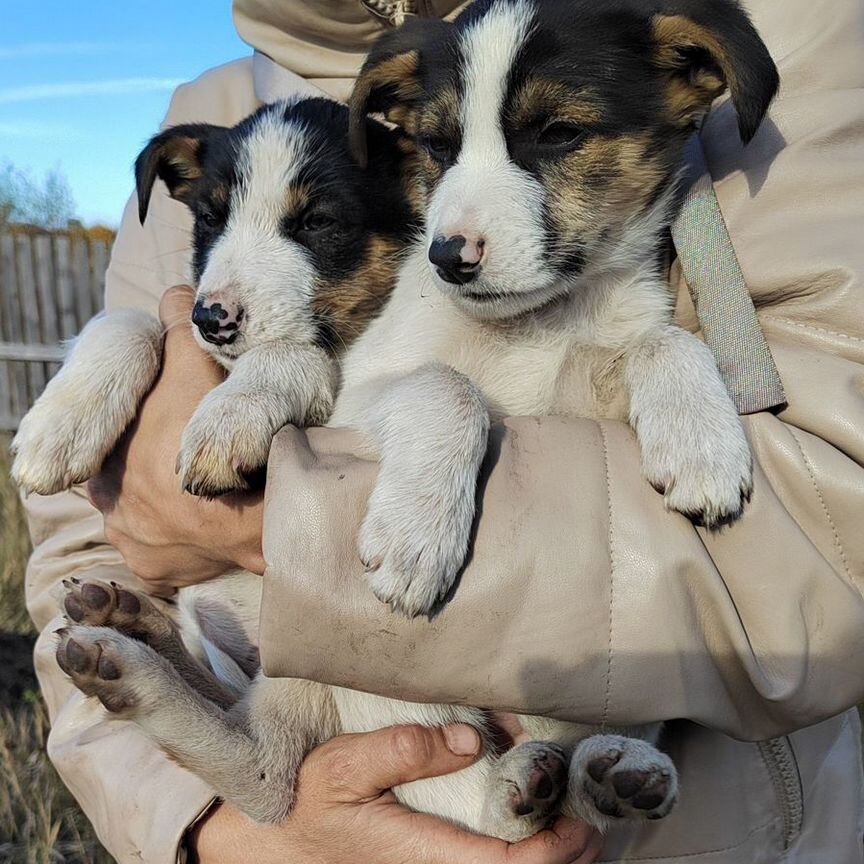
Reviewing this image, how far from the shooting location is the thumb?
6.23 ft

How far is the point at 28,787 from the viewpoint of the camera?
12.0 feet

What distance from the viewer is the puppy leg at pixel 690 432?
1.64 m

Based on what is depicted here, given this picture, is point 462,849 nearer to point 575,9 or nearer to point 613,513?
point 613,513

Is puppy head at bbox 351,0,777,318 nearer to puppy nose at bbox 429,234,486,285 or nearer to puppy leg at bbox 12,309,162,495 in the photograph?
puppy nose at bbox 429,234,486,285

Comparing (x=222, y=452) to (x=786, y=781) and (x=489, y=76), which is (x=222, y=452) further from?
(x=786, y=781)

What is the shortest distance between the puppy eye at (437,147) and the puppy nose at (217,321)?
609mm

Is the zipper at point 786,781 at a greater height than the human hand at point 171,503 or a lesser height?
lesser

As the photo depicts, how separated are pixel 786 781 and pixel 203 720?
1.27m

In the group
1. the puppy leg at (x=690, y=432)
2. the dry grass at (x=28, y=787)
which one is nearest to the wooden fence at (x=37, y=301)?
the dry grass at (x=28, y=787)

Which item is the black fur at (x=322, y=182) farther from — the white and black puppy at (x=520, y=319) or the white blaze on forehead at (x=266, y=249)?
the white and black puppy at (x=520, y=319)

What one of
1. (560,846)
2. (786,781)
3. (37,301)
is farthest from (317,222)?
(37,301)

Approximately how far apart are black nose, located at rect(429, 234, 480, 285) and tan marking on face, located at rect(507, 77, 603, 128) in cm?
35

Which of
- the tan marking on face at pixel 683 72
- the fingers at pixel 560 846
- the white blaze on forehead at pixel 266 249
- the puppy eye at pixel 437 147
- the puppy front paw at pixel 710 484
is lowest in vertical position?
the fingers at pixel 560 846

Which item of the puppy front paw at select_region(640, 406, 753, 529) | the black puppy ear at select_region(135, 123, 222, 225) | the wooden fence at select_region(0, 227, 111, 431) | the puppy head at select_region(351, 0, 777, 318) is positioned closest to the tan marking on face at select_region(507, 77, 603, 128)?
the puppy head at select_region(351, 0, 777, 318)
